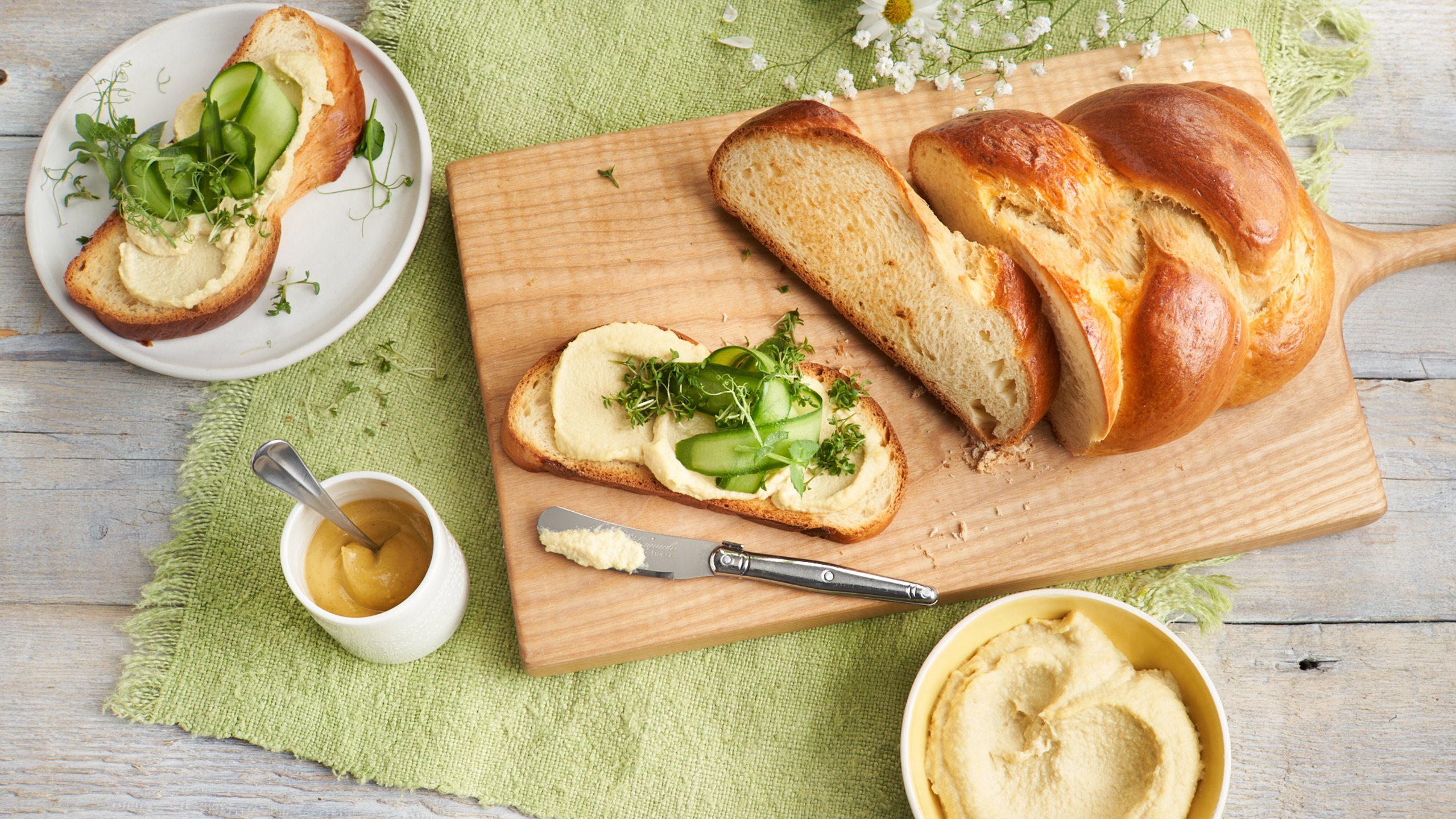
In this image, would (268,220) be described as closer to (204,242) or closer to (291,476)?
(204,242)

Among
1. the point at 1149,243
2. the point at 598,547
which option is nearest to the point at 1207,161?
the point at 1149,243

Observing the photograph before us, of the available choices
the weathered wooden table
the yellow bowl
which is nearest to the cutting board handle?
the weathered wooden table

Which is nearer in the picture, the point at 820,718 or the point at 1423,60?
the point at 820,718

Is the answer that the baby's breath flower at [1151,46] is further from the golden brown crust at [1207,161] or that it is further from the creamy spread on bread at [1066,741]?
the creamy spread on bread at [1066,741]

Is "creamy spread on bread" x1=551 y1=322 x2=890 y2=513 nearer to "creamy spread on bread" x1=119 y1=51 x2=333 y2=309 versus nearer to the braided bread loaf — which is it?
the braided bread loaf

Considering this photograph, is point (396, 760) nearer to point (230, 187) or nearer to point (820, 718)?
point (820, 718)

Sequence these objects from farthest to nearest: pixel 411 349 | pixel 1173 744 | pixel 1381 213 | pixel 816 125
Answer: pixel 1381 213
pixel 411 349
pixel 816 125
pixel 1173 744

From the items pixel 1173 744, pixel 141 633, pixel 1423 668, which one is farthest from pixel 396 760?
pixel 1423 668
